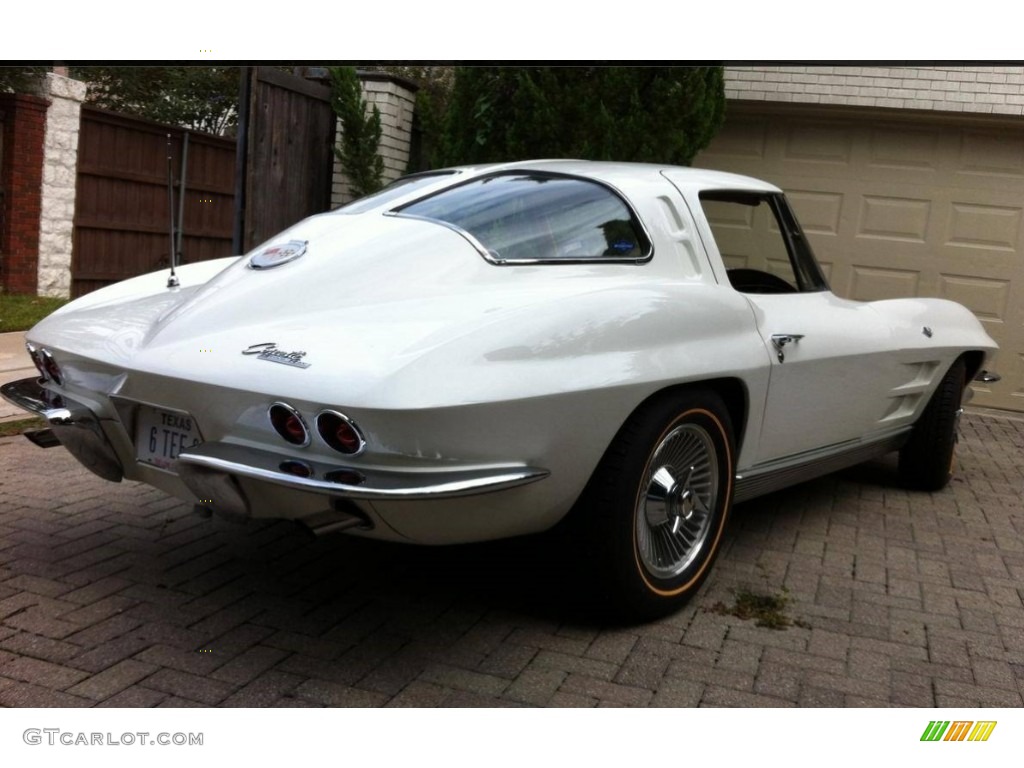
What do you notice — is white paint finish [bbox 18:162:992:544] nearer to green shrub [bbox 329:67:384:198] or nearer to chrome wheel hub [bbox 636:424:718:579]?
chrome wheel hub [bbox 636:424:718:579]

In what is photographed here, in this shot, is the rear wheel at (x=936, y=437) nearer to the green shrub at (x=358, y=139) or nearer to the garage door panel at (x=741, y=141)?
the garage door panel at (x=741, y=141)

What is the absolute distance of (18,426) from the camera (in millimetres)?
5629

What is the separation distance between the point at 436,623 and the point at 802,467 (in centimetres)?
178

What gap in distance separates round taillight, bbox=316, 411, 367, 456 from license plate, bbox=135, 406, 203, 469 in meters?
0.50

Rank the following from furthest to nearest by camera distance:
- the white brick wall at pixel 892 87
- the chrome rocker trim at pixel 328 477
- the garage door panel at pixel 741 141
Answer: the garage door panel at pixel 741 141 → the white brick wall at pixel 892 87 → the chrome rocker trim at pixel 328 477

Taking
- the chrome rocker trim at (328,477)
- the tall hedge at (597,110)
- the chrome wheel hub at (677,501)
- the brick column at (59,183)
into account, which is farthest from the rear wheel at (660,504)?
the brick column at (59,183)

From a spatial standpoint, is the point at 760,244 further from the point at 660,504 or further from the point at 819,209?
the point at 819,209

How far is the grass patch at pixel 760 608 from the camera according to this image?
3.53 m

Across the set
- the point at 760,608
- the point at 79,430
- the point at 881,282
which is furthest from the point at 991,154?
the point at 79,430

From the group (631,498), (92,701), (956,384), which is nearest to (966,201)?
(956,384)

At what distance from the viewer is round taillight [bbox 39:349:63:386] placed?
10.9 feet

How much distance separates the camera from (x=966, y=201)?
28.6 feet
